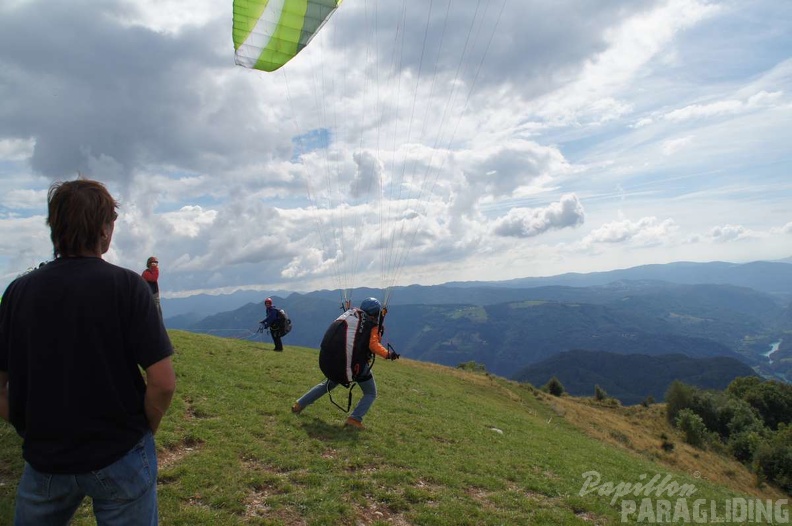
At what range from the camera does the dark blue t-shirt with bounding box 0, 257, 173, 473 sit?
317 cm

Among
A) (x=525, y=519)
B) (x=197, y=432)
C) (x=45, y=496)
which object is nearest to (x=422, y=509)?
(x=525, y=519)

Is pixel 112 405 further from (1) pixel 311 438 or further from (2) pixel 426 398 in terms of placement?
(2) pixel 426 398

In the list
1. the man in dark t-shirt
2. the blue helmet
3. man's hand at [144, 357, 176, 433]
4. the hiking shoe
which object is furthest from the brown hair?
the hiking shoe

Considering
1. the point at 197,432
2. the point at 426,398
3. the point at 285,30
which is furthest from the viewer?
the point at 426,398

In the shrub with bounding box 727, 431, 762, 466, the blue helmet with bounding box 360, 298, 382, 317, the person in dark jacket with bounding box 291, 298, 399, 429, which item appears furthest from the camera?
the shrub with bounding box 727, 431, 762, 466

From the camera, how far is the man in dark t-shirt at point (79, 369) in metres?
3.17

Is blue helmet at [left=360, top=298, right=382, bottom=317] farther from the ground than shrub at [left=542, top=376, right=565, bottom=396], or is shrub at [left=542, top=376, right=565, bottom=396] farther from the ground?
blue helmet at [left=360, top=298, right=382, bottom=317]

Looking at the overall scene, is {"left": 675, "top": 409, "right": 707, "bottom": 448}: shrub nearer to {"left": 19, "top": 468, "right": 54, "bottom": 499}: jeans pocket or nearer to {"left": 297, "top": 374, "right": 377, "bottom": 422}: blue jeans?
{"left": 297, "top": 374, "right": 377, "bottom": 422}: blue jeans

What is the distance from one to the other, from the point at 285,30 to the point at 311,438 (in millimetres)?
11456

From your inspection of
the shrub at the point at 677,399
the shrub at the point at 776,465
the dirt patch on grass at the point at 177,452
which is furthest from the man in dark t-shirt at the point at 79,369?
the shrub at the point at 677,399

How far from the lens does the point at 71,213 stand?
3.33 m

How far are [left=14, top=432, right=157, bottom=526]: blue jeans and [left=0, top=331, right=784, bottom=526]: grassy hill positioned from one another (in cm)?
422

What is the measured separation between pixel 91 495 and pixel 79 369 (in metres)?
0.91

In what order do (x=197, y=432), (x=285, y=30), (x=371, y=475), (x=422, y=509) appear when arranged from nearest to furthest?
1. (x=422, y=509)
2. (x=371, y=475)
3. (x=197, y=432)
4. (x=285, y=30)
